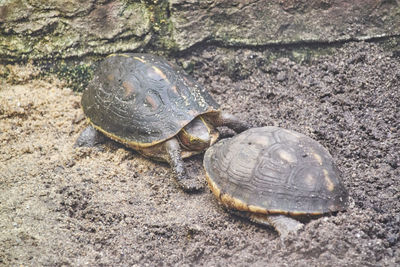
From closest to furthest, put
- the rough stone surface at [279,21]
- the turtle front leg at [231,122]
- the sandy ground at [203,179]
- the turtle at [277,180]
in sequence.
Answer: the sandy ground at [203,179] < the turtle at [277,180] < the turtle front leg at [231,122] < the rough stone surface at [279,21]

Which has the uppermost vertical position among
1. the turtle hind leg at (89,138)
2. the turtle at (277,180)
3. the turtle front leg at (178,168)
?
the turtle at (277,180)

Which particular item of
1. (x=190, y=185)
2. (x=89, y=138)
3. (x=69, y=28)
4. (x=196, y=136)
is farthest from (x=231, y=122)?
(x=69, y=28)

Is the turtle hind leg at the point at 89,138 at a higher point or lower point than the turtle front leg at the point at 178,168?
lower

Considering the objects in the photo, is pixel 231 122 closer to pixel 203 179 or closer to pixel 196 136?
pixel 196 136

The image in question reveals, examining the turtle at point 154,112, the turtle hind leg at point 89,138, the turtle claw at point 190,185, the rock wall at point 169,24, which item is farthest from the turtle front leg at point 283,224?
the rock wall at point 169,24

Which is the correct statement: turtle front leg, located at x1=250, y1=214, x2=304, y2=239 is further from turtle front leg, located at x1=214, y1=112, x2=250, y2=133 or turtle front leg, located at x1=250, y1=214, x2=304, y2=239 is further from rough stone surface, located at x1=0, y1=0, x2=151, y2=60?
rough stone surface, located at x1=0, y1=0, x2=151, y2=60

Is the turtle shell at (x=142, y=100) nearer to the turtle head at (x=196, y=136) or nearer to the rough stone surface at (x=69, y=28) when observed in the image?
the turtle head at (x=196, y=136)

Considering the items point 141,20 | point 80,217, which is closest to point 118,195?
point 80,217

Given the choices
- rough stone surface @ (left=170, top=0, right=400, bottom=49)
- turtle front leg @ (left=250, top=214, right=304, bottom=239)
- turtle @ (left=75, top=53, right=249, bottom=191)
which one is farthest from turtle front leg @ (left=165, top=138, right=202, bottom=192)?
rough stone surface @ (left=170, top=0, right=400, bottom=49)

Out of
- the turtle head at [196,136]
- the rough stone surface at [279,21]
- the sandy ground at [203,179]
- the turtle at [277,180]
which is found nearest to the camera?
the sandy ground at [203,179]
